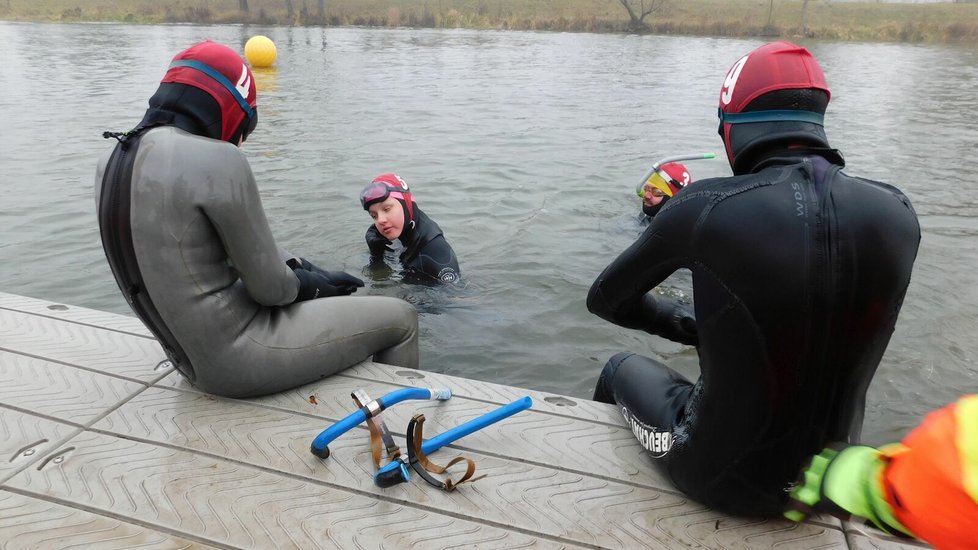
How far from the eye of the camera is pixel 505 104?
15867mm

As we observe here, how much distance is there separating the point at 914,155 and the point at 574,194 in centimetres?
614

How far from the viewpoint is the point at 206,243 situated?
107 inches

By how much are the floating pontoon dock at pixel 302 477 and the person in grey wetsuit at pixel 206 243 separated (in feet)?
0.79

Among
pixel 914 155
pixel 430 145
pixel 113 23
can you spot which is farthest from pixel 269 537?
pixel 113 23

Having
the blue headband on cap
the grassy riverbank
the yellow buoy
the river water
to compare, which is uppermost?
the grassy riverbank

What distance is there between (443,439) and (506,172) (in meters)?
7.53

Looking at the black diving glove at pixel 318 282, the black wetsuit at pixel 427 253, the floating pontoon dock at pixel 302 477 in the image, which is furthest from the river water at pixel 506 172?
the floating pontoon dock at pixel 302 477

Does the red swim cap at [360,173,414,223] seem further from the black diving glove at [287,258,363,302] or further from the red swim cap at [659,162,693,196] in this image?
the red swim cap at [659,162,693,196]

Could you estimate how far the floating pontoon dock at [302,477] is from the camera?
2.35m

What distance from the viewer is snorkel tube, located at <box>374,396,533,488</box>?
2.55m

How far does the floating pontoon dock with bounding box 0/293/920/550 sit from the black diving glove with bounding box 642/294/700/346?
551 mm

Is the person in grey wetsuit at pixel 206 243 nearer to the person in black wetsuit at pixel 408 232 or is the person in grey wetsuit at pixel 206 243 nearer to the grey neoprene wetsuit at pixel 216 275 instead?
the grey neoprene wetsuit at pixel 216 275

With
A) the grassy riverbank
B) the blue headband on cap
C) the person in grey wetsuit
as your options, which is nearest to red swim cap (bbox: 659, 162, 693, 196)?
the person in grey wetsuit

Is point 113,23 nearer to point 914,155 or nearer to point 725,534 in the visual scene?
point 914,155
